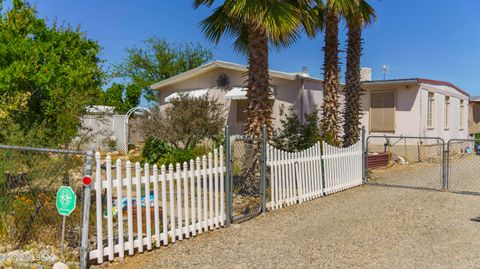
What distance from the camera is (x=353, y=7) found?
412 inches

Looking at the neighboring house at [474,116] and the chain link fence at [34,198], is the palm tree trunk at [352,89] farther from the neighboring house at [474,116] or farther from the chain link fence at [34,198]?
the neighboring house at [474,116]

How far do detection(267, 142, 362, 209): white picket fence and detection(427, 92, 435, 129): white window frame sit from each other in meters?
8.41

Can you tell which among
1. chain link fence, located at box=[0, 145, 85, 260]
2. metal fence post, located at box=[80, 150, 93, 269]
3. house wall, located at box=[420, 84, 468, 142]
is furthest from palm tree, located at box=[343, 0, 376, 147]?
metal fence post, located at box=[80, 150, 93, 269]

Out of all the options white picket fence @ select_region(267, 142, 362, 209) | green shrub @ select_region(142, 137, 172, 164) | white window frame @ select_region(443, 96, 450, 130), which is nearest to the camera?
white picket fence @ select_region(267, 142, 362, 209)

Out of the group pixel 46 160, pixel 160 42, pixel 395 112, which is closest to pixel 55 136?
pixel 46 160

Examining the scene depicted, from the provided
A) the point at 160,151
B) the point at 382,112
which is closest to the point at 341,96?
the point at 382,112

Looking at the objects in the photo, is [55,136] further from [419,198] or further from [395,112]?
[395,112]

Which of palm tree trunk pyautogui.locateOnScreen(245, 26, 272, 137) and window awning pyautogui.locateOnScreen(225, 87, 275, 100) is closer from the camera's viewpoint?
palm tree trunk pyautogui.locateOnScreen(245, 26, 272, 137)

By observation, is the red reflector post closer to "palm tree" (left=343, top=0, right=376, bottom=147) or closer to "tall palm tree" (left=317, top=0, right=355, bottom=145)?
"tall palm tree" (left=317, top=0, right=355, bottom=145)

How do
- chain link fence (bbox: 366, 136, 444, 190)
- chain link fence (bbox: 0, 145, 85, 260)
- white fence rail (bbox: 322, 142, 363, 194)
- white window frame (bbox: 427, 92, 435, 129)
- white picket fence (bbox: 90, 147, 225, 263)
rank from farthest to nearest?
white window frame (bbox: 427, 92, 435, 129), chain link fence (bbox: 366, 136, 444, 190), white fence rail (bbox: 322, 142, 363, 194), chain link fence (bbox: 0, 145, 85, 260), white picket fence (bbox: 90, 147, 225, 263)

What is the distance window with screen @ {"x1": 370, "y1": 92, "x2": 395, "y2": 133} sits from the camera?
56.8 feet

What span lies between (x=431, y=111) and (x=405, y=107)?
1.97m

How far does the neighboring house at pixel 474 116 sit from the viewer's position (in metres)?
25.0

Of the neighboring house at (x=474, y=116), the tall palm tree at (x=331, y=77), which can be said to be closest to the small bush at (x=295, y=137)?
the tall palm tree at (x=331, y=77)
